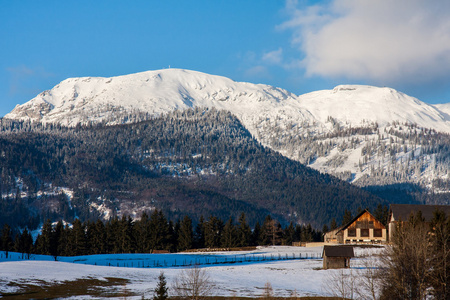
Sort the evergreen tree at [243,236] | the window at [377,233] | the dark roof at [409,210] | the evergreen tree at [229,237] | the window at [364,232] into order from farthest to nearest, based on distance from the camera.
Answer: the evergreen tree at [243,236]
the evergreen tree at [229,237]
the window at [364,232]
the window at [377,233]
the dark roof at [409,210]

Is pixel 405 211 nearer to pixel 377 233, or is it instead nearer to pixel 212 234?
pixel 377 233

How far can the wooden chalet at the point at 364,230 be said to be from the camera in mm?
127188

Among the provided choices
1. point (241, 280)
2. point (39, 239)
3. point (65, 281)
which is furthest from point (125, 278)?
point (39, 239)

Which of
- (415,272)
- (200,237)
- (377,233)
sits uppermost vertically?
(377,233)

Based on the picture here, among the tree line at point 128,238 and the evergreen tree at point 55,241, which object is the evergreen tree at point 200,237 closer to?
the tree line at point 128,238

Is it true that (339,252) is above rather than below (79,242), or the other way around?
above

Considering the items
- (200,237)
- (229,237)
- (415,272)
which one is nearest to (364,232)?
(229,237)

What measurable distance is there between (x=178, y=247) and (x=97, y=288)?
7529 centimetres

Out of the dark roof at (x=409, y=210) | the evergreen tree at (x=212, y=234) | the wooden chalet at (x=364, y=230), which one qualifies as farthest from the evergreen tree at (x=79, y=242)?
the dark roof at (x=409, y=210)

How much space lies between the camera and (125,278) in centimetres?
8306

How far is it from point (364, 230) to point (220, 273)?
52.4m

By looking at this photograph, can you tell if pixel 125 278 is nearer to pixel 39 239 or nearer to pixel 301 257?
pixel 301 257

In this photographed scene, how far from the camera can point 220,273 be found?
287 ft

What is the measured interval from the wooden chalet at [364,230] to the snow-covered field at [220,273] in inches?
571
